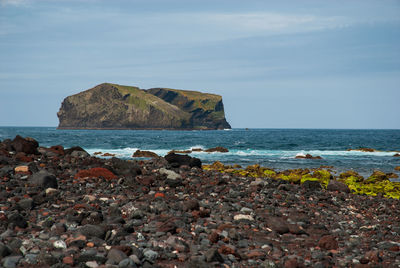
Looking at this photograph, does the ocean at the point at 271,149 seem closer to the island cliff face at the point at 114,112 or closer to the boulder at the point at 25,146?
the boulder at the point at 25,146

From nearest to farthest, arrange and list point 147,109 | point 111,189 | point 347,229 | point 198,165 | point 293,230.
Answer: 1. point 293,230
2. point 347,229
3. point 111,189
4. point 198,165
5. point 147,109

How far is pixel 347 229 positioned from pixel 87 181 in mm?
6031

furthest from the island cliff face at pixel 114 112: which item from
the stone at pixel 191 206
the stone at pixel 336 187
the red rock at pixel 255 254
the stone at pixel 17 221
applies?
the red rock at pixel 255 254

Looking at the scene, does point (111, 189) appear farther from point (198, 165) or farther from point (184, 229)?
point (198, 165)

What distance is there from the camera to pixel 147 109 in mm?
195625

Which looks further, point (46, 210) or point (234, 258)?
point (46, 210)

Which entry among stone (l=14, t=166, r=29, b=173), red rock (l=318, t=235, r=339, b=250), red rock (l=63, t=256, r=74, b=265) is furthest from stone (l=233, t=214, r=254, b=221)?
stone (l=14, t=166, r=29, b=173)

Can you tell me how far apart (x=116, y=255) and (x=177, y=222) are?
174cm

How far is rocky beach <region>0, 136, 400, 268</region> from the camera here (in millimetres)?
5004

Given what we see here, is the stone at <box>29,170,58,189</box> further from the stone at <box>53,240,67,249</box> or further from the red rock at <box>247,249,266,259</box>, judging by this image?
the red rock at <box>247,249,266,259</box>

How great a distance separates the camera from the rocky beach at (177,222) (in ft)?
16.4

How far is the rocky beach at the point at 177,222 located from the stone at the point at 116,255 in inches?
0.5

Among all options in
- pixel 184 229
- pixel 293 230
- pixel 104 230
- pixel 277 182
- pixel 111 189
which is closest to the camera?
pixel 104 230

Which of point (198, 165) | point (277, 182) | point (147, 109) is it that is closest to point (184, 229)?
point (277, 182)
